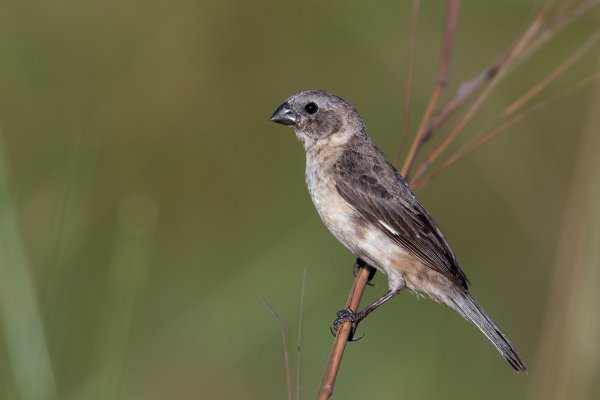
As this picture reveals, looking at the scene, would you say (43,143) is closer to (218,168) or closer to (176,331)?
(218,168)

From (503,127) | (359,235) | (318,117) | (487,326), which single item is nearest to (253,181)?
(318,117)

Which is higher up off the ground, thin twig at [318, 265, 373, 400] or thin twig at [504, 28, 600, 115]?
thin twig at [504, 28, 600, 115]

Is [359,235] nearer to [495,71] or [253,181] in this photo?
[495,71]

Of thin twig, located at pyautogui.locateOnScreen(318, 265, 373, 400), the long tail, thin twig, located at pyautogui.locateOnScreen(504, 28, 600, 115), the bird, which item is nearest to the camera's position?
thin twig, located at pyautogui.locateOnScreen(318, 265, 373, 400)

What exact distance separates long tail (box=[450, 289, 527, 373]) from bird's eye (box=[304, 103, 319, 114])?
1126 mm

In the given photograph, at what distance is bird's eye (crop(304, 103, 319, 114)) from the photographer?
4.39 metres

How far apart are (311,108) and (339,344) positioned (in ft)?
5.50

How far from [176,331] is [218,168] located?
1.89 m

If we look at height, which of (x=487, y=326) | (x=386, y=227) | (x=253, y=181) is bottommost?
(x=487, y=326)

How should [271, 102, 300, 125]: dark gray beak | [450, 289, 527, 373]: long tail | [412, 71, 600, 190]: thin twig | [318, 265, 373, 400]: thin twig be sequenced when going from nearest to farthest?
[318, 265, 373, 400]: thin twig, [412, 71, 600, 190]: thin twig, [450, 289, 527, 373]: long tail, [271, 102, 300, 125]: dark gray beak

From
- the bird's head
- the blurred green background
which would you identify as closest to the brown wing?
the bird's head

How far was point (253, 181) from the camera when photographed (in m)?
6.81

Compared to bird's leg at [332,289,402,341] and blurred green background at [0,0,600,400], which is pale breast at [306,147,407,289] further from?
blurred green background at [0,0,600,400]

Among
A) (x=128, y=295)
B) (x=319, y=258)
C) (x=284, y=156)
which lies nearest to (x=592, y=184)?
(x=128, y=295)
